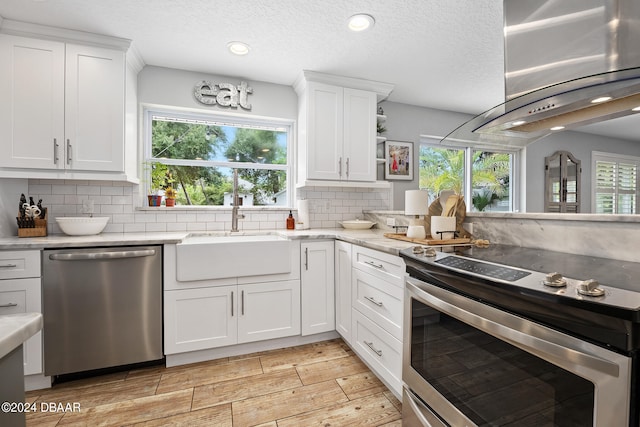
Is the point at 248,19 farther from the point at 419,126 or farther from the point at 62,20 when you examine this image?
the point at 419,126

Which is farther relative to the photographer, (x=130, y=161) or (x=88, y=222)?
(x=130, y=161)

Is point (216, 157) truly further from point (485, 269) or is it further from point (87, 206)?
point (485, 269)

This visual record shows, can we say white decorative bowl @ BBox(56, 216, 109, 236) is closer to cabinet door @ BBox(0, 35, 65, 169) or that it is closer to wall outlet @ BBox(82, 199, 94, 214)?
wall outlet @ BBox(82, 199, 94, 214)

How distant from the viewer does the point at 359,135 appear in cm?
292

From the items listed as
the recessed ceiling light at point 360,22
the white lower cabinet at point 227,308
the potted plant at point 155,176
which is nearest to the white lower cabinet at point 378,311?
the white lower cabinet at point 227,308

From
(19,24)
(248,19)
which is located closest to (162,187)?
(19,24)

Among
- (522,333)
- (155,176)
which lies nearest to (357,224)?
(155,176)

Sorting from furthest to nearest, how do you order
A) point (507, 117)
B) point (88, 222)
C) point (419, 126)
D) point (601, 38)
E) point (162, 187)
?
point (419, 126), point (162, 187), point (88, 222), point (507, 117), point (601, 38)

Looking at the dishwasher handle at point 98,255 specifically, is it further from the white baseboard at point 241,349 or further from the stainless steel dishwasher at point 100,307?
the white baseboard at point 241,349

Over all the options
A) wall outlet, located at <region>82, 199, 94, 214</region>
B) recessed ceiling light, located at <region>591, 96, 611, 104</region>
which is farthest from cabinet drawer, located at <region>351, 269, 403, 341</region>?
wall outlet, located at <region>82, 199, 94, 214</region>

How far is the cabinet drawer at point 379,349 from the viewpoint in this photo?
62.0 inches

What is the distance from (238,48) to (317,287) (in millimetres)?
2050

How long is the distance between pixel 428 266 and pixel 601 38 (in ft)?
3.65

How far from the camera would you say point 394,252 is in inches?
61.8
